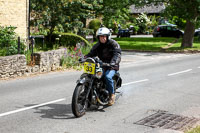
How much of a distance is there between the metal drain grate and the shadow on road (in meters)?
1.57

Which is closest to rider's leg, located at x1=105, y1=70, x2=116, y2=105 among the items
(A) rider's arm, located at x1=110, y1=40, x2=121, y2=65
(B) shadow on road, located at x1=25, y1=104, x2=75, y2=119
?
(A) rider's arm, located at x1=110, y1=40, x2=121, y2=65

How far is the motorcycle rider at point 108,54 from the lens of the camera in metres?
7.80

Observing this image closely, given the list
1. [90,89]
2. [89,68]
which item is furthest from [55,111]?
[89,68]

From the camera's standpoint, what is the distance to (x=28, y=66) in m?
13.6

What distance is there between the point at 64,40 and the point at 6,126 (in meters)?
12.5

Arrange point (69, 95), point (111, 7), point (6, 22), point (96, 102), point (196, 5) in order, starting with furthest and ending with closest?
point (111, 7), point (196, 5), point (6, 22), point (69, 95), point (96, 102)

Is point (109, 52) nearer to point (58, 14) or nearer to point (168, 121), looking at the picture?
point (168, 121)

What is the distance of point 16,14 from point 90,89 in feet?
41.9

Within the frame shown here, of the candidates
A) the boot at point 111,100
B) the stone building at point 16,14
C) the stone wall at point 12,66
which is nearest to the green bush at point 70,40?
the stone building at point 16,14

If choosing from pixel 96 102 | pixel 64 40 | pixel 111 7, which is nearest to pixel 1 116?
pixel 96 102

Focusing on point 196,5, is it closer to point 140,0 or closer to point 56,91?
point 140,0

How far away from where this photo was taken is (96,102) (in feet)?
25.4

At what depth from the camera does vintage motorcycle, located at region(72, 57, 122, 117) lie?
7.00 m

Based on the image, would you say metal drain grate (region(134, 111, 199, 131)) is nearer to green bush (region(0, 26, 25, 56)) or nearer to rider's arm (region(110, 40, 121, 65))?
rider's arm (region(110, 40, 121, 65))
